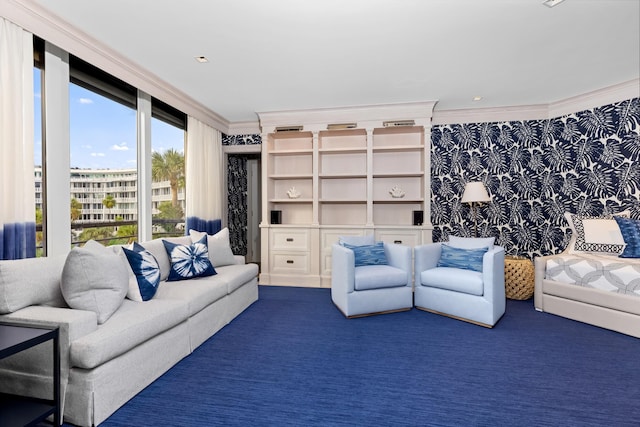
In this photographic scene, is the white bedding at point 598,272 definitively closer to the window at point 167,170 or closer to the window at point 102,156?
the window at point 167,170

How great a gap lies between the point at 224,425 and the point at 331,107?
13.8 feet

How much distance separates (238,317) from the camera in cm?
349

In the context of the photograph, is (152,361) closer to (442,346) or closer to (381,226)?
(442,346)

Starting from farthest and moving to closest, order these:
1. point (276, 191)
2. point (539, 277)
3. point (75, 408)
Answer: point (276, 191) → point (539, 277) → point (75, 408)

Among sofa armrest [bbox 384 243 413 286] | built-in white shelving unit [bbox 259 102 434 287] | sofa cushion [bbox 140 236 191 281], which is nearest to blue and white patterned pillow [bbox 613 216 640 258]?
built-in white shelving unit [bbox 259 102 434 287]

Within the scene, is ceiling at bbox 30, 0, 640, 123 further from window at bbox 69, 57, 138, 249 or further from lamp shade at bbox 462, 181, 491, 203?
lamp shade at bbox 462, 181, 491, 203

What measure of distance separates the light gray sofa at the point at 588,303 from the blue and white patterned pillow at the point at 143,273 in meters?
4.07

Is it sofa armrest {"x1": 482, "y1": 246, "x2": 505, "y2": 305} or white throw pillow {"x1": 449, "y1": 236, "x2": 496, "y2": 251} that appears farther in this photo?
white throw pillow {"x1": 449, "y1": 236, "x2": 496, "y2": 251}

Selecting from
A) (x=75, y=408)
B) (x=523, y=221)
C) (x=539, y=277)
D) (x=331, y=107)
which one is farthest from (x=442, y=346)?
(x=331, y=107)

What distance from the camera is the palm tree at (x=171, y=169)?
4164 millimetres

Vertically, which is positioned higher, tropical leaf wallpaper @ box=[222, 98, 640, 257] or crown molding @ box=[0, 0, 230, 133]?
crown molding @ box=[0, 0, 230, 133]

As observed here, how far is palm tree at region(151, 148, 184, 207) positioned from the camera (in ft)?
13.7

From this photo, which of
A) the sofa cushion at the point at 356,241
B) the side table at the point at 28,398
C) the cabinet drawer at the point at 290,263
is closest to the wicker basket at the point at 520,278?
the sofa cushion at the point at 356,241

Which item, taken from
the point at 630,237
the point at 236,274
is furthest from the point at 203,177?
the point at 630,237
